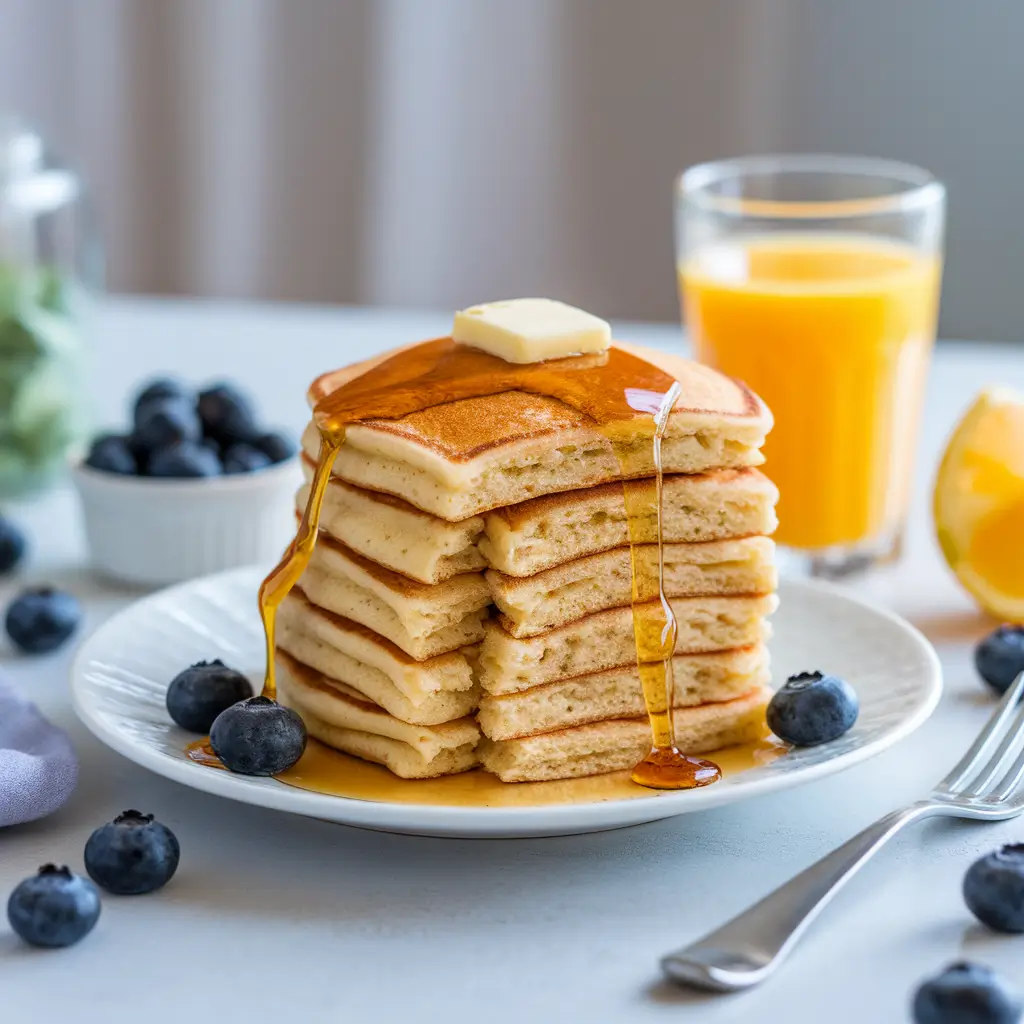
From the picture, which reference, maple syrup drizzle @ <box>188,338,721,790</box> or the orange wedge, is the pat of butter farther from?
the orange wedge

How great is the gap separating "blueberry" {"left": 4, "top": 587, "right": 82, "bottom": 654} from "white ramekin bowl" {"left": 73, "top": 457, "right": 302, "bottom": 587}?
0.91 feet

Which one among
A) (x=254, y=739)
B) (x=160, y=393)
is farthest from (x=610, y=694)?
(x=160, y=393)

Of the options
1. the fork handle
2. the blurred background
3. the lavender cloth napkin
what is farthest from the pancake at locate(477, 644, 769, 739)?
the blurred background

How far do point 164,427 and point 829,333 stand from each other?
113 cm

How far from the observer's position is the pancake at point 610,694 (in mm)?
1745

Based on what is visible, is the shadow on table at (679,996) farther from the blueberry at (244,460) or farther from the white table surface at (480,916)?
the blueberry at (244,460)

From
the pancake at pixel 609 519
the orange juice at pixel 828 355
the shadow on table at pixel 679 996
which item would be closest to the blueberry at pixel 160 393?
the orange juice at pixel 828 355

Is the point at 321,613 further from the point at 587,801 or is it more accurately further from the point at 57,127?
the point at 57,127

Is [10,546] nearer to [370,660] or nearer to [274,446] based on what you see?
[274,446]

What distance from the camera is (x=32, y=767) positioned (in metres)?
1.71

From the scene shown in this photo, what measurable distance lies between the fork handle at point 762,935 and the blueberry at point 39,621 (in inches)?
48.1

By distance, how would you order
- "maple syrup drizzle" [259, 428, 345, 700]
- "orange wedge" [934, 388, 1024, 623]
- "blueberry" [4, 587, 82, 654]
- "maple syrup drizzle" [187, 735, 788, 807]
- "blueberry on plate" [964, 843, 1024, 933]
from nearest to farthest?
1. "blueberry on plate" [964, 843, 1024, 933]
2. "maple syrup drizzle" [187, 735, 788, 807]
3. "maple syrup drizzle" [259, 428, 345, 700]
4. "blueberry" [4, 587, 82, 654]
5. "orange wedge" [934, 388, 1024, 623]

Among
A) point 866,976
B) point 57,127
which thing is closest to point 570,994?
point 866,976

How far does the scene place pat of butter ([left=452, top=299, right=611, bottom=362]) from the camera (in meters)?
1.84
